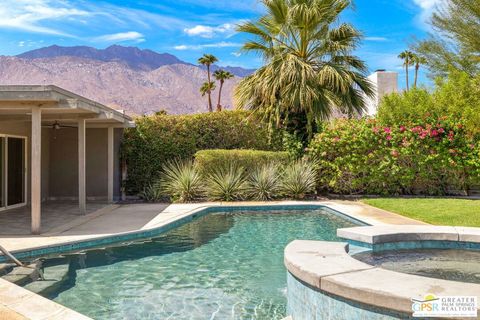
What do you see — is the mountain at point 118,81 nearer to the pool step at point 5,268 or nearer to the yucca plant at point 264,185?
the yucca plant at point 264,185

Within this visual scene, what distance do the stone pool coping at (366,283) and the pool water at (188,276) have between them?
3.26 feet

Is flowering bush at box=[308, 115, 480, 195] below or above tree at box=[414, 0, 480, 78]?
below

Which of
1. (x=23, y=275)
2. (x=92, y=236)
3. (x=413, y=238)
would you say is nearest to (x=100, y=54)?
(x=92, y=236)

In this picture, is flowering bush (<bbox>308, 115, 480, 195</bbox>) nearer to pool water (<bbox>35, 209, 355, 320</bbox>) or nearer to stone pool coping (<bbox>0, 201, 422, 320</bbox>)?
stone pool coping (<bbox>0, 201, 422, 320</bbox>)

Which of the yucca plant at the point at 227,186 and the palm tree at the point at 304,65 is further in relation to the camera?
the palm tree at the point at 304,65

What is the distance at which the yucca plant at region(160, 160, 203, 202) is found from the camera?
13.3 metres

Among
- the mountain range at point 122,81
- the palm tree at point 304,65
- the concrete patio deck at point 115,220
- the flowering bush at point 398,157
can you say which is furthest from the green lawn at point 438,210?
the mountain range at point 122,81

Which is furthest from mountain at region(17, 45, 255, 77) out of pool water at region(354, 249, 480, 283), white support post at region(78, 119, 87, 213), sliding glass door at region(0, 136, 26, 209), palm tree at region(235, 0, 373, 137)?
pool water at region(354, 249, 480, 283)

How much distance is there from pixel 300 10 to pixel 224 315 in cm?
1241

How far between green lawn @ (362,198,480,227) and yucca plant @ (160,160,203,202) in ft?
17.0

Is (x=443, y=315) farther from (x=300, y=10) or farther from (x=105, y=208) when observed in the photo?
(x=300, y=10)

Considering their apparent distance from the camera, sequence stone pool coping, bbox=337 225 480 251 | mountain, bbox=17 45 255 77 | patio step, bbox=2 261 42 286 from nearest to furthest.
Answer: patio step, bbox=2 261 42 286
stone pool coping, bbox=337 225 480 251
mountain, bbox=17 45 255 77

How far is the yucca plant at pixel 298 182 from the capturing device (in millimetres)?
13664

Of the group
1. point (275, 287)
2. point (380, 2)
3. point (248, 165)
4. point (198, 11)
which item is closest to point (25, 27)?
point (198, 11)
